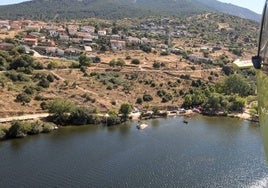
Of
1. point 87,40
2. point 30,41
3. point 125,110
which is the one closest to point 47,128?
point 125,110

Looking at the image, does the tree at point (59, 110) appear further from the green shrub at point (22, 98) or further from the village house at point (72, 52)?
the village house at point (72, 52)

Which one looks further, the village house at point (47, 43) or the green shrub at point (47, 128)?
the village house at point (47, 43)

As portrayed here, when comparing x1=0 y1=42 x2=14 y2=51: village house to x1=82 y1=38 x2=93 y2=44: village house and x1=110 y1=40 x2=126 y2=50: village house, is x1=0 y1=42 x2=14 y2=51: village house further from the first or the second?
x1=82 y1=38 x2=93 y2=44: village house

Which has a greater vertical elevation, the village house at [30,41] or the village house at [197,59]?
the village house at [30,41]

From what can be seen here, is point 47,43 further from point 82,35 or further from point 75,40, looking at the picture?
point 82,35

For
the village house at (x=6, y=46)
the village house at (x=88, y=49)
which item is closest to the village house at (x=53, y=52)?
the village house at (x=88, y=49)

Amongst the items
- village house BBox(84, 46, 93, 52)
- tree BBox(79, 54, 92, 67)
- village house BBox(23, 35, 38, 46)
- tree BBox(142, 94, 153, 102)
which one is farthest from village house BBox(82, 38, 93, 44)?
tree BBox(142, 94, 153, 102)

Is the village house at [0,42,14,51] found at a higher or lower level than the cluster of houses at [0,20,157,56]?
higher

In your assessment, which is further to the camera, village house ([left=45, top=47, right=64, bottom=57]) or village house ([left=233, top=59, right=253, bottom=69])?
village house ([left=45, top=47, right=64, bottom=57])
